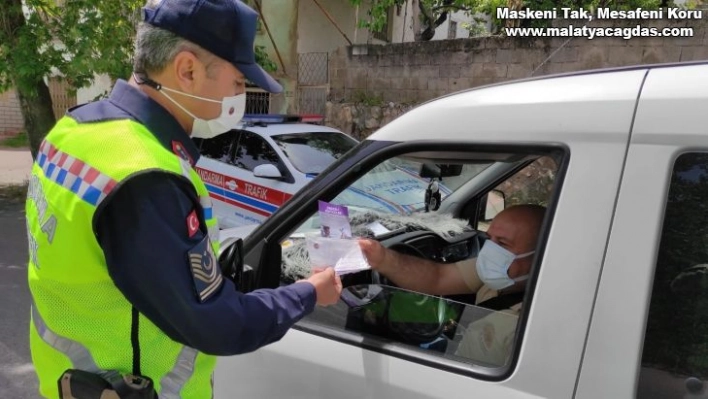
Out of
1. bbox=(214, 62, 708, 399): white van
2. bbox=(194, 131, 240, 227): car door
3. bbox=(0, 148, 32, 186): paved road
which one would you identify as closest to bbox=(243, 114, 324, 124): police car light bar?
bbox=(194, 131, 240, 227): car door

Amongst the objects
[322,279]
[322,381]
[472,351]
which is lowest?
[322,381]

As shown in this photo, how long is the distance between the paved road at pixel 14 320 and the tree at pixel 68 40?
2.01m

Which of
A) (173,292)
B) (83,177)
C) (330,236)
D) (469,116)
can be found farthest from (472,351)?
(83,177)

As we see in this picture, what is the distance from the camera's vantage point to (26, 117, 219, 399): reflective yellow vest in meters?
1.04

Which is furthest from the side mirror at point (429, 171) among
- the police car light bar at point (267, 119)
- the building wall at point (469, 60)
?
the building wall at point (469, 60)

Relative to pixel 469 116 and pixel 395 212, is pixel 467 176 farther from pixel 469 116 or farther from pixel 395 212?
pixel 469 116

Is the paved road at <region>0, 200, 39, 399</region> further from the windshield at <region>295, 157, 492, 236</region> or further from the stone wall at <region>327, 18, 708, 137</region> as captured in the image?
the stone wall at <region>327, 18, 708, 137</region>

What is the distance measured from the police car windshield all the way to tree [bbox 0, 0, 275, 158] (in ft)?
6.92

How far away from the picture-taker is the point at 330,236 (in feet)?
5.11

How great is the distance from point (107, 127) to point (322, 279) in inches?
23.2

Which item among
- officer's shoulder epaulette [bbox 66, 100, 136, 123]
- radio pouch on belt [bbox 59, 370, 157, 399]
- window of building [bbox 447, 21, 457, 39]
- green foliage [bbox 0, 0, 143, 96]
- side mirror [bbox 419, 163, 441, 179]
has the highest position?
window of building [bbox 447, 21, 457, 39]

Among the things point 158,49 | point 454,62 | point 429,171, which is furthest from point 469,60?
point 158,49

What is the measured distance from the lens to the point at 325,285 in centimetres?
135

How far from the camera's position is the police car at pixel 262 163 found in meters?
5.67
